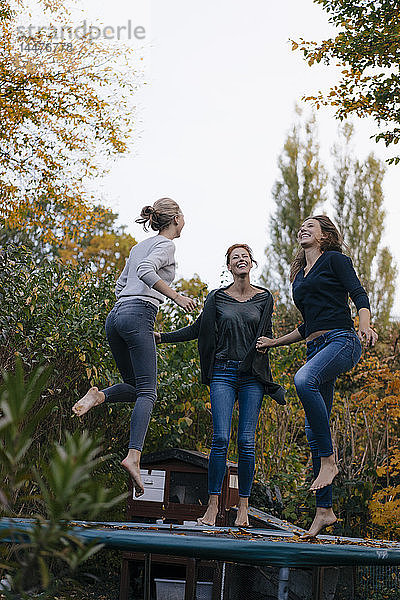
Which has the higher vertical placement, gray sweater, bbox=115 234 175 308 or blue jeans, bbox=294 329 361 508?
gray sweater, bbox=115 234 175 308

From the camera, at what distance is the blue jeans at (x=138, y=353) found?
326 cm

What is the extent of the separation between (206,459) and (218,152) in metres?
11.7

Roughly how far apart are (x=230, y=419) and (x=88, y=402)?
680mm

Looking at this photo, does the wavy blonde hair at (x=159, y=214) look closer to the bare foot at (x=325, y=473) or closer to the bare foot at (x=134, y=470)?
the bare foot at (x=134, y=470)

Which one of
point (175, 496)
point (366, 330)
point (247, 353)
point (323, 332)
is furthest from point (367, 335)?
point (175, 496)

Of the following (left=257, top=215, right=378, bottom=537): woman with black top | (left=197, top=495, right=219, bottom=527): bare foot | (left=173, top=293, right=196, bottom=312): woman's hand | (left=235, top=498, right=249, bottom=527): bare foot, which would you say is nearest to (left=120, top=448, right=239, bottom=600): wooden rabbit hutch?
(left=235, top=498, right=249, bottom=527): bare foot

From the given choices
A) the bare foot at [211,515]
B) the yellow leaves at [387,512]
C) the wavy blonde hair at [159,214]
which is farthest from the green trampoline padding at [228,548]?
the yellow leaves at [387,512]

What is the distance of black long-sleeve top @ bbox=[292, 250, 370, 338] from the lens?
2.98 metres

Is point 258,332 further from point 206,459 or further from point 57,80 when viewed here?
point 57,80

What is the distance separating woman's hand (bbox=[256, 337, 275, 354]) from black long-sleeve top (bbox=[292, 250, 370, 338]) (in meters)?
0.21

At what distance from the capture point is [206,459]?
175 inches

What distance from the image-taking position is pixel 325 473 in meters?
2.83

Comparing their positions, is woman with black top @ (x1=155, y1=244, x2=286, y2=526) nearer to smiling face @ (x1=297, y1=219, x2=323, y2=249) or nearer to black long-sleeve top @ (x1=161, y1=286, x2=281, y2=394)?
black long-sleeve top @ (x1=161, y1=286, x2=281, y2=394)

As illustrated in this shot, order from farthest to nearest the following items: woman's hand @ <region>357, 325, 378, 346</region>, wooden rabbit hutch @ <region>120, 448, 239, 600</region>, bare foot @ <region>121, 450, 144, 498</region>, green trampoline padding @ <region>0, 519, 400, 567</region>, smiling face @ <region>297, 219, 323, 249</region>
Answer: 1. wooden rabbit hutch @ <region>120, 448, 239, 600</region>
2. smiling face @ <region>297, 219, 323, 249</region>
3. bare foot @ <region>121, 450, 144, 498</region>
4. woman's hand @ <region>357, 325, 378, 346</region>
5. green trampoline padding @ <region>0, 519, 400, 567</region>
